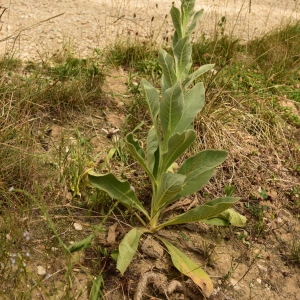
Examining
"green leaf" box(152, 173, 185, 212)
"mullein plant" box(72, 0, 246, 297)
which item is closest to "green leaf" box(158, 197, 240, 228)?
"mullein plant" box(72, 0, 246, 297)

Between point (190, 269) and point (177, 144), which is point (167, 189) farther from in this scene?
point (190, 269)

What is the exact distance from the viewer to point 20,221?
8.20 feet

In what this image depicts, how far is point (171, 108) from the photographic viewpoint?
2.50 meters

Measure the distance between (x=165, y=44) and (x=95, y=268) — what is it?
2.72 metres

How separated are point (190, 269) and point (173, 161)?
0.56m

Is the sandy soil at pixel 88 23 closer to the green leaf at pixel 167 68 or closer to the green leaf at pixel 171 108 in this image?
the green leaf at pixel 167 68

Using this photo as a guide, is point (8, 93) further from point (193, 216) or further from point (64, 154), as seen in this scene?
point (193, 216)

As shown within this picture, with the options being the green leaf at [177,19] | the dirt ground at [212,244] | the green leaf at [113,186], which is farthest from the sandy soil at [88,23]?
the green leaf at [113,186]

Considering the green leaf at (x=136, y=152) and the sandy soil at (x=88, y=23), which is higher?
the green leaf at (x=136, y=152)

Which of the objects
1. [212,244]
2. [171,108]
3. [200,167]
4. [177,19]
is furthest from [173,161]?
[177,19]

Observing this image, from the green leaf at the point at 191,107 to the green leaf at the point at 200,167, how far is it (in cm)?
18

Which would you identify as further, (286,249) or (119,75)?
(119,75)

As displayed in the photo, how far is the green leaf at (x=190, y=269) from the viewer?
2.48 metres

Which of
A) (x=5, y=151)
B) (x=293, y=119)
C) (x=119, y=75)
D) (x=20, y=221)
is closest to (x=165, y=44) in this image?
(x=119, y=75)
